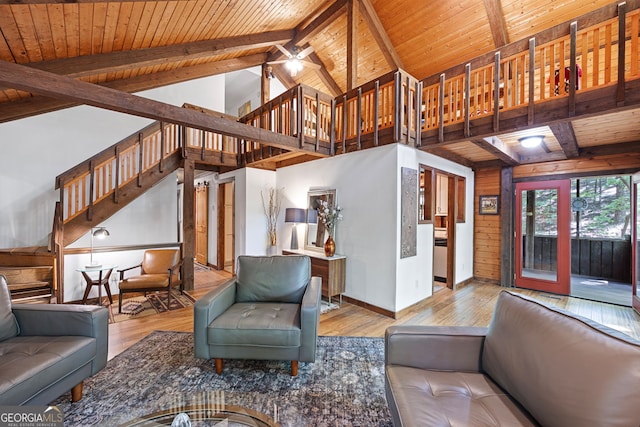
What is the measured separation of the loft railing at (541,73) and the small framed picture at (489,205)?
2321 millimetres

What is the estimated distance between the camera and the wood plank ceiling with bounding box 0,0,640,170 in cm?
301

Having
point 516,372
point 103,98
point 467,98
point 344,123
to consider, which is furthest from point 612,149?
point 103,98

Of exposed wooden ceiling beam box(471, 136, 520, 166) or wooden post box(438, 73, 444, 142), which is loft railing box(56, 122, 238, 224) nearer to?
wooden post box(438, 73, 444, 142)

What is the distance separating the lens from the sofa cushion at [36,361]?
4.71ft

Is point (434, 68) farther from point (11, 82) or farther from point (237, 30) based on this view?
point (11, 82)

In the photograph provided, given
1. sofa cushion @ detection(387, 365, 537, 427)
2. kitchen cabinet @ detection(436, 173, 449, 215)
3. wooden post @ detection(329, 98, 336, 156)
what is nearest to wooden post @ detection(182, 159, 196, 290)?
wooden post @ detection(329, 98, 336, 156)

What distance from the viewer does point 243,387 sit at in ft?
6.93

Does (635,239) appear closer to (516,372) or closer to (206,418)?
(516,372)

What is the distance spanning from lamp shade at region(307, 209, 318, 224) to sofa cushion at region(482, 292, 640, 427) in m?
3.35

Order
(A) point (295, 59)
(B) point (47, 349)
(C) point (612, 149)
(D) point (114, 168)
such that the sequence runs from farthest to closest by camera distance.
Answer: (A) point (295, 59) → (D) point (114, 168) → (C) point (612, 149) → (B) point (47, 349)

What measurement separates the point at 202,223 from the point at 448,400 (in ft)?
24.3

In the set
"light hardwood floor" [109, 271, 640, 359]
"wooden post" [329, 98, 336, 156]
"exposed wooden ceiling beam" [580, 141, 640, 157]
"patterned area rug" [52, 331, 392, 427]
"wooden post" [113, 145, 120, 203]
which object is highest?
"wooden post" [329, 98, 336, 156]

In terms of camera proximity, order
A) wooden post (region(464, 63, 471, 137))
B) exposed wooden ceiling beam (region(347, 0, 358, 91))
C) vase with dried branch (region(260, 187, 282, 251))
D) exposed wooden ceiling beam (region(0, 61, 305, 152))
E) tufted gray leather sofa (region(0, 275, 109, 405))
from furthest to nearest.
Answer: vase with dried branch (region(260, 187, 282, 251)), exposed wooden ceiling beam (region(347, 0, 358, 91)), wooden post (region(464, 63, 471, 137)), exposed wooden ceiling beam (region(0, 61, 305, 152)), tufted gray leather sofa (region(0, 275, 109, 405))

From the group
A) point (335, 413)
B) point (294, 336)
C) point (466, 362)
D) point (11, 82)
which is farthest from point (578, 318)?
point (11, 82)
